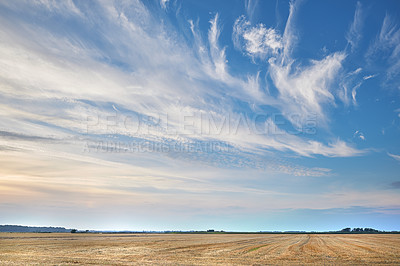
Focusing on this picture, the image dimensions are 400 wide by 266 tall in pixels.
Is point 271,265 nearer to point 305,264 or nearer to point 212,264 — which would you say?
point 305,264

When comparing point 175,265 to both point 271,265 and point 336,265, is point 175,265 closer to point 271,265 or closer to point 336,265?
point 271,265

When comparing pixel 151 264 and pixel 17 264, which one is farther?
pixel 151 264

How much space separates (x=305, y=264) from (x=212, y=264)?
8.01 meters

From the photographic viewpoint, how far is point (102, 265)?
22.7 metres

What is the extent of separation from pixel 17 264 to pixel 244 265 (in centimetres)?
1864

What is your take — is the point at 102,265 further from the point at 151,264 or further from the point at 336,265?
the point at 336,265

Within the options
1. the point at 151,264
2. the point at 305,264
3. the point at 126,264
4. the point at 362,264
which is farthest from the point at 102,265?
the point at 362,264

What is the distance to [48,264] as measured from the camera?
75.1ft

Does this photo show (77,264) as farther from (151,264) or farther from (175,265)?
(175,265)

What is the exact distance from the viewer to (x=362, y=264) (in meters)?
23.7

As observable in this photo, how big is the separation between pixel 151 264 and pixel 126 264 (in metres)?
2.12

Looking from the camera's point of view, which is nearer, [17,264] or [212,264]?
[17,264]

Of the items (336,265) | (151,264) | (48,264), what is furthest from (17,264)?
(336,265)

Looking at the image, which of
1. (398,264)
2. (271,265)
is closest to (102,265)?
(271,265)
